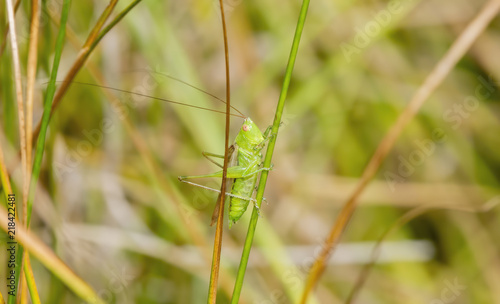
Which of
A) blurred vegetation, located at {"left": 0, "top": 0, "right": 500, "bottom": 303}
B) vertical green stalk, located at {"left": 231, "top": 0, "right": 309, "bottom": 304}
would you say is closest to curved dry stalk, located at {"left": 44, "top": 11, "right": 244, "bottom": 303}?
blurred vegetation, located at {"left": 0, "top": 0, "right": 500, "bottom": 303}

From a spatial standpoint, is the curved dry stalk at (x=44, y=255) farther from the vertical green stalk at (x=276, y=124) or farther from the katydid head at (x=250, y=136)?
the katydid head at (x=250, y=136)

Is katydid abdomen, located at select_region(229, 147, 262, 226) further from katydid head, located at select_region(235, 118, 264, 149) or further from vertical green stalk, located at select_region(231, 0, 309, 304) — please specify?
vertical green stalk, located at select_region(231, 0, 309, 304)

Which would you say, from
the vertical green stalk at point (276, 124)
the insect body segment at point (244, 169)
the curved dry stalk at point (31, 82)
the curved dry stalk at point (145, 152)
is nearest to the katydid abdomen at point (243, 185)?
the insect body segment at point (244, 169)

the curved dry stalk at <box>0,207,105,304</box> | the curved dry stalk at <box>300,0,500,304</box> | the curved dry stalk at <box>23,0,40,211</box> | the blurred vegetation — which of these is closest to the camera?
the curved dry stalk at <box>0,207,105,304</box>

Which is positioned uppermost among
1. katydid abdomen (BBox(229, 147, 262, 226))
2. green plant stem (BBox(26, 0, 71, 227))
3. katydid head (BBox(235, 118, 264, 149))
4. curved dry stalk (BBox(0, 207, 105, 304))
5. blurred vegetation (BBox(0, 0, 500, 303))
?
blurred vegetation (BBox(0, 0, 500, 303))

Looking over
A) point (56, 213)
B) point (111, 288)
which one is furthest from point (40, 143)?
point (111, 288)

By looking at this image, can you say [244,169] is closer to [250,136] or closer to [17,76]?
[250,136]

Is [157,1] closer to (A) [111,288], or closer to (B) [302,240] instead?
(A) [111,288]

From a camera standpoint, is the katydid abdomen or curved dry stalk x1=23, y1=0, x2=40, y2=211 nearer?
curved dry stalk x1=23, y1=0, x2=40, y2=211
